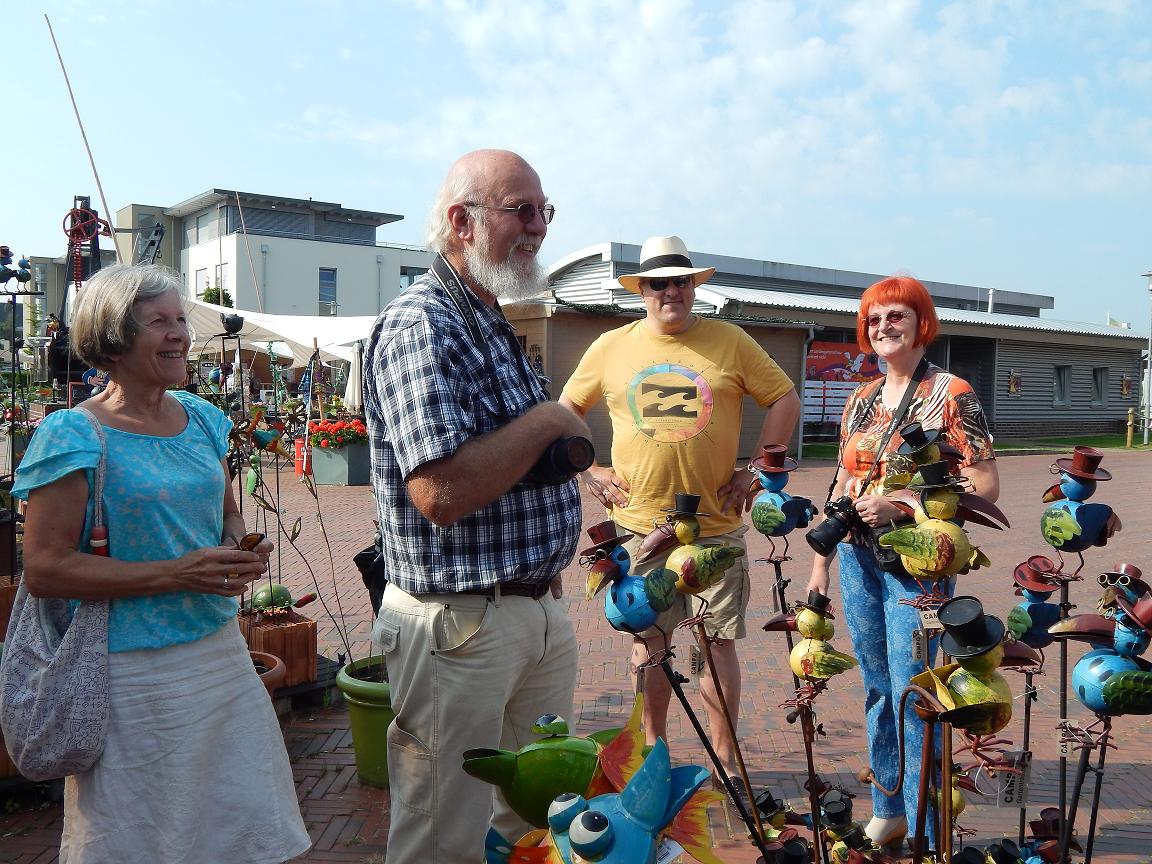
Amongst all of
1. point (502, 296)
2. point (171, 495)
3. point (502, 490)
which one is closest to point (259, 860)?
point (171, 495)

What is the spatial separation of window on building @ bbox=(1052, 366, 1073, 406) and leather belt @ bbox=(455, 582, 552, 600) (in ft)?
92.6

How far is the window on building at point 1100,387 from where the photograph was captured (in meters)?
Answer: 28.0

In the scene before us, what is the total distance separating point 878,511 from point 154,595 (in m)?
1.68

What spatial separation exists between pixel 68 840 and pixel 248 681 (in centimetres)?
50

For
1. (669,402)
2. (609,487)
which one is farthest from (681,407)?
(609,487)

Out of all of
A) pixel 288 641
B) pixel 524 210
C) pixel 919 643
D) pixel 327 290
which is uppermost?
pixel 327 290

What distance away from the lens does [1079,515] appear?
196cm

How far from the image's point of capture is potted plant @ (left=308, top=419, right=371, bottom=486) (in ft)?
43.0

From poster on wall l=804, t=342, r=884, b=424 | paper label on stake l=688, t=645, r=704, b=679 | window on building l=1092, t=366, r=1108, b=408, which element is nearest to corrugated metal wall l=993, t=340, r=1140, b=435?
window on building l=1092, t=366, r=1108, b=408

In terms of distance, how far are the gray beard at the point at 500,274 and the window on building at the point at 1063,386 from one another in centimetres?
2821

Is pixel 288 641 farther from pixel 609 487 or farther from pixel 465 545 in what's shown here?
pixel 465 545

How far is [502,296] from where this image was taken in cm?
215

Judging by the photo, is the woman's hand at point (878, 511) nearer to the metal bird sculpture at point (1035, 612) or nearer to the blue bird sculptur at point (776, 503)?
the blue bird sculptur at point (776, 503)

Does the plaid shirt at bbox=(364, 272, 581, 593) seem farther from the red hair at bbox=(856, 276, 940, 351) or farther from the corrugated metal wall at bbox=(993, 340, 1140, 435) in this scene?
the corrugated metal wall at bbox=(993, 340, 1140, 435)
